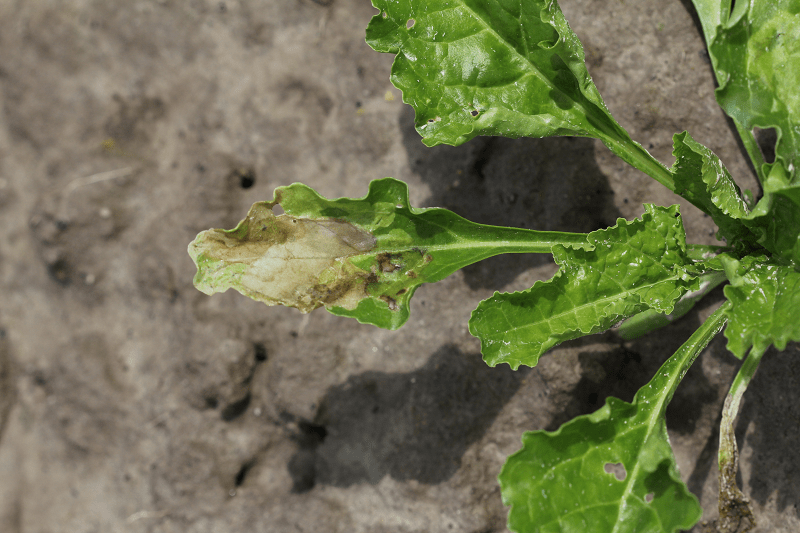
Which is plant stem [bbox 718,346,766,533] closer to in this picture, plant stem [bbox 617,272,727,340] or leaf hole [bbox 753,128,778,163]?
plant stem [bbox 617,272,727,340]

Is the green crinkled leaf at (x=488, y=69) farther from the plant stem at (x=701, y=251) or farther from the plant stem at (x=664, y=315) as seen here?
the plant stem at (x=664, y=315)

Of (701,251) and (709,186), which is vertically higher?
(709,186)

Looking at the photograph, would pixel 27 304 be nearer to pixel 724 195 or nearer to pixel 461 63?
pixel 461 63

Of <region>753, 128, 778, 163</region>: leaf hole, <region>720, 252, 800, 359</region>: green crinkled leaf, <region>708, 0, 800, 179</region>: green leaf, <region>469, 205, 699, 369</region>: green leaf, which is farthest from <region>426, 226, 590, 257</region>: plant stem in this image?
<region>753, 128, 778, 163</region>: leaf hole

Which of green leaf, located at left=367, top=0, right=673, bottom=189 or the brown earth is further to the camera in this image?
the brown earth

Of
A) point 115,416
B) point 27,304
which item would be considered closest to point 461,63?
point 115,416

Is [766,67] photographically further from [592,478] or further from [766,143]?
[592,478]

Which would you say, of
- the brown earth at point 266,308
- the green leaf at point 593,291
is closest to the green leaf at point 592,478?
the green leaf at point 593,291

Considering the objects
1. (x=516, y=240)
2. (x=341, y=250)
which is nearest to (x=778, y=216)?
(x=516, y=240)
